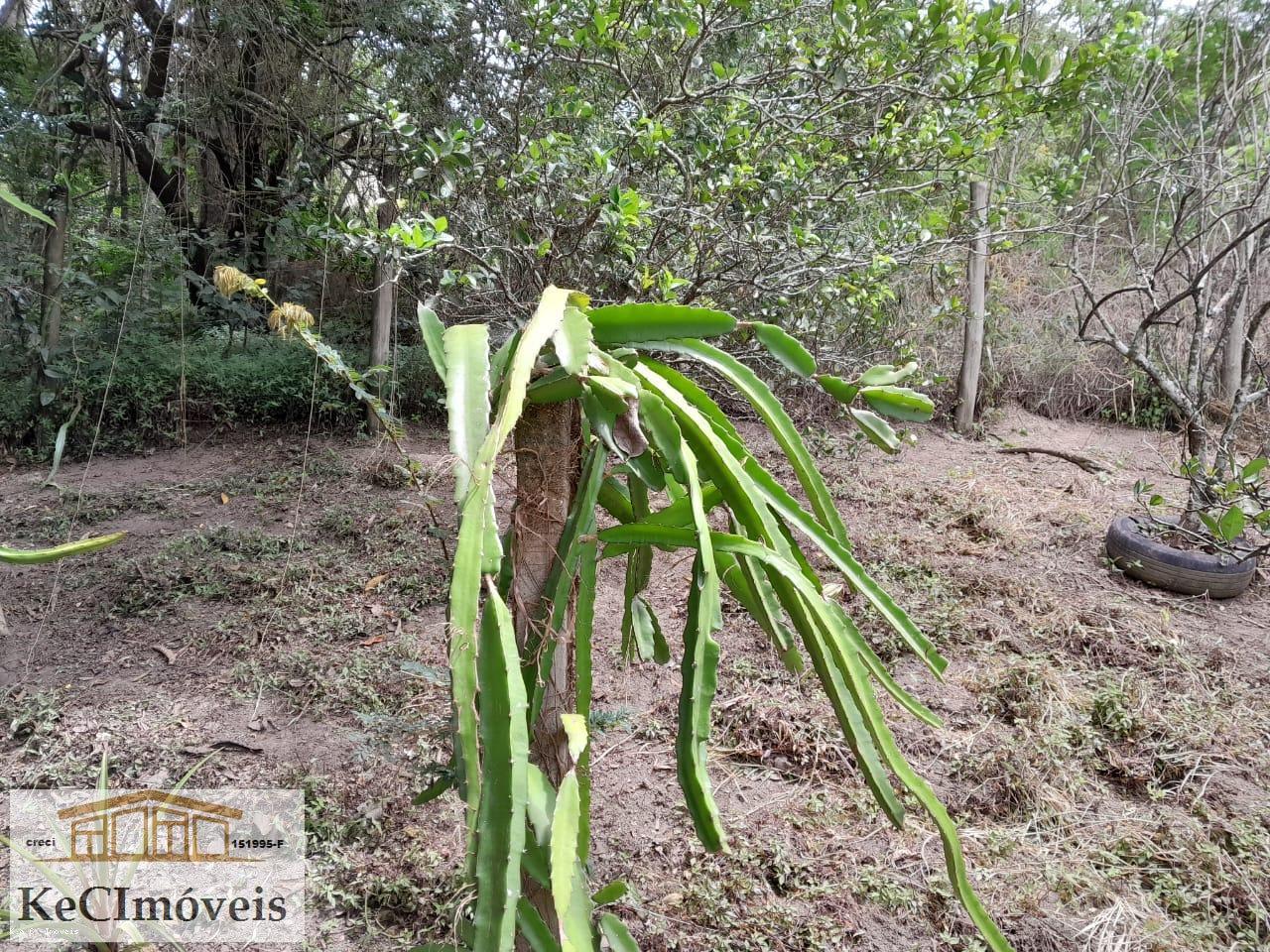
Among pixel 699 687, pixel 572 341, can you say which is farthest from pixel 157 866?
pixel 572 341

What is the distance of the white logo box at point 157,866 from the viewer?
1563mm

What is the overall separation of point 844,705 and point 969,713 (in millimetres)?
1920

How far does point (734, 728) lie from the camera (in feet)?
8.07

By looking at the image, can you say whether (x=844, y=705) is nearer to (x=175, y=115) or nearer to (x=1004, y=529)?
(x=1004, y=529)

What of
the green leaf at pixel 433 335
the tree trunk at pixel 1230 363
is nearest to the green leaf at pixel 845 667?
the green leaf at pixel 433 335

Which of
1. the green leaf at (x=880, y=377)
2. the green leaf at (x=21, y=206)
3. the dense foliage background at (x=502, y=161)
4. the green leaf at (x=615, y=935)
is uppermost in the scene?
the dense foliage background at (x=502, y=161)

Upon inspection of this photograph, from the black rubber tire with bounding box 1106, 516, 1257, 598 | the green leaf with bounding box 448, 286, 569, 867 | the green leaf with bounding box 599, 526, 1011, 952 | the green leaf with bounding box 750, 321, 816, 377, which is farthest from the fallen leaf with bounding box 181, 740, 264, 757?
the black rubber tire with bounding box 1106, 516, 1257, 598

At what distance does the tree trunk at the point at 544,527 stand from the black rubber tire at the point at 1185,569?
11.6ft

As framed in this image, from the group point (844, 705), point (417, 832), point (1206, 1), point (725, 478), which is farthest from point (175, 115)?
point (1206, 1)

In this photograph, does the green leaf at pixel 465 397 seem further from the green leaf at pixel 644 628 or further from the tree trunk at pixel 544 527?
the green leaf at pixel 644 628

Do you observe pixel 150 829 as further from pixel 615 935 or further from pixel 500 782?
pixel 500 782

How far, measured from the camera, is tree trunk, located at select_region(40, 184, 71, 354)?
445cm

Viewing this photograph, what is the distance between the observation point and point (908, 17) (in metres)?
2.87

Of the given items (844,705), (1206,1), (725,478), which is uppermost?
(1206,1)
